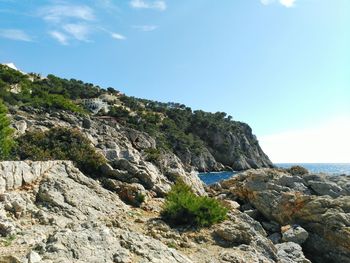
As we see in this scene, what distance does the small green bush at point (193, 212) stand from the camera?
17.1 meters

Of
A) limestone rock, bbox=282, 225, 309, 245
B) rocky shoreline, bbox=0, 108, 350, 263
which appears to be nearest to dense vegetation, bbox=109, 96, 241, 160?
rocky shoreline, bbox=0, 108, 350, 263

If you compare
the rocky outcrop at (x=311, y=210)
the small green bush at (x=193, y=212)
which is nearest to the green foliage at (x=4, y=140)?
the small green bush at (x=193, y=212)

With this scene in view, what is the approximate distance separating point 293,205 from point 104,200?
A: 1311 centimetres

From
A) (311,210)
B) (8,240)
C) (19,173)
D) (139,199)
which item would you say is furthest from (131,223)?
(311,210)

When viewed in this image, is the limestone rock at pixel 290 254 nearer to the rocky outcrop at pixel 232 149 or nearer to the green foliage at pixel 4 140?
Answer: the green foliage at pixel 4 140

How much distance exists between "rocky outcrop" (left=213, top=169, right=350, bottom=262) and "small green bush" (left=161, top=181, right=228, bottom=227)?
5897 mm

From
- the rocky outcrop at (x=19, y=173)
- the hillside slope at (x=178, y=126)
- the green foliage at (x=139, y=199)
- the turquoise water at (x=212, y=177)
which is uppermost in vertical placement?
the hillside slope at (x=178, y=126)

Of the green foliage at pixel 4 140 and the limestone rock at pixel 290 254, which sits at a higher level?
the green foliage at pixel 4 140

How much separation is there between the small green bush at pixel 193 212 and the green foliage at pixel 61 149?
6.41m

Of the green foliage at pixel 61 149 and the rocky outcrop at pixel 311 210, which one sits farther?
the green foliage at pixel 61 149

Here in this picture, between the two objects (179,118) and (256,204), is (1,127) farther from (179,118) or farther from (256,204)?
(179,118)

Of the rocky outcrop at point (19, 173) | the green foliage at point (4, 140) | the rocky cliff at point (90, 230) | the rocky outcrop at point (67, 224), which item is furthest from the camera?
the green foliage at point (4, 140)

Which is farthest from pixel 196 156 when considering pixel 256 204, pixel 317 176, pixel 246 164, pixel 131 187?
pixel 131 187

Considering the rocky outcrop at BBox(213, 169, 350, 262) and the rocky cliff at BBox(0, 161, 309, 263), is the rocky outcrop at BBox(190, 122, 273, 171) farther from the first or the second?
the rocky cliff at BBox(0, 161, 309, 263)
